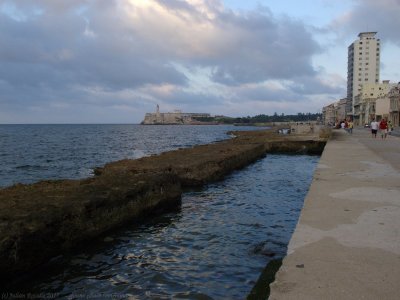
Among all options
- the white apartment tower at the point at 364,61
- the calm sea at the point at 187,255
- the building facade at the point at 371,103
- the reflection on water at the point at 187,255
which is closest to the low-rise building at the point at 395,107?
the building facade at the point at 371,103

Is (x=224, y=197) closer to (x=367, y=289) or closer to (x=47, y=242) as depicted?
(x=47, y=242)

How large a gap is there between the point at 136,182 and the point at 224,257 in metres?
4.22

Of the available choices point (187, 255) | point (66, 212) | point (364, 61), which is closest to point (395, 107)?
point (364, 61)

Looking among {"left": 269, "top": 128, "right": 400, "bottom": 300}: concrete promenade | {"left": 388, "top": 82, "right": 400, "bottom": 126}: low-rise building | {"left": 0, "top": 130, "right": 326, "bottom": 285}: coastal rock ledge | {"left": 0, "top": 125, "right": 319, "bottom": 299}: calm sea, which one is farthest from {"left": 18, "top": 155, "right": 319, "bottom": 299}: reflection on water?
{"left": 388, "top": 82, "right": 400, "bottom": 126}: low-rise building

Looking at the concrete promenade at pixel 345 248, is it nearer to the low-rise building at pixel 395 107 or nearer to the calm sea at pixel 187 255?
the calm sea at pixel 187 255

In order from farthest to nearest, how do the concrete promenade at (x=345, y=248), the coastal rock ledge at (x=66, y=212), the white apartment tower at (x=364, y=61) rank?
the white apartment tower at (x=364, y=61), the coastal rock ledge at (x=66, y=212), the concrete promenade at (x=345, y=248)

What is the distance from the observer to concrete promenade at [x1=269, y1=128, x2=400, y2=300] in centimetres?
397

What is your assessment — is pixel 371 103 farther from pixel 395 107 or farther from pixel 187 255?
pixel 187 255

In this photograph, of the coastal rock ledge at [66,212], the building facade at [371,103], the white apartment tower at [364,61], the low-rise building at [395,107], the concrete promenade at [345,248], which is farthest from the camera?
the white apartment tower at [364,61]

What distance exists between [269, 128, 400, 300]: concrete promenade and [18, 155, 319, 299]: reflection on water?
1186 millimetres

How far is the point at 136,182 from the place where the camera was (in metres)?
10.8

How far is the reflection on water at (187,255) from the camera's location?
6.10 meters

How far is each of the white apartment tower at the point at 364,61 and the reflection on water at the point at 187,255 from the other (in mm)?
164668

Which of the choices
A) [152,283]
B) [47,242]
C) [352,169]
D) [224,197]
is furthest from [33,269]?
[352,169]
